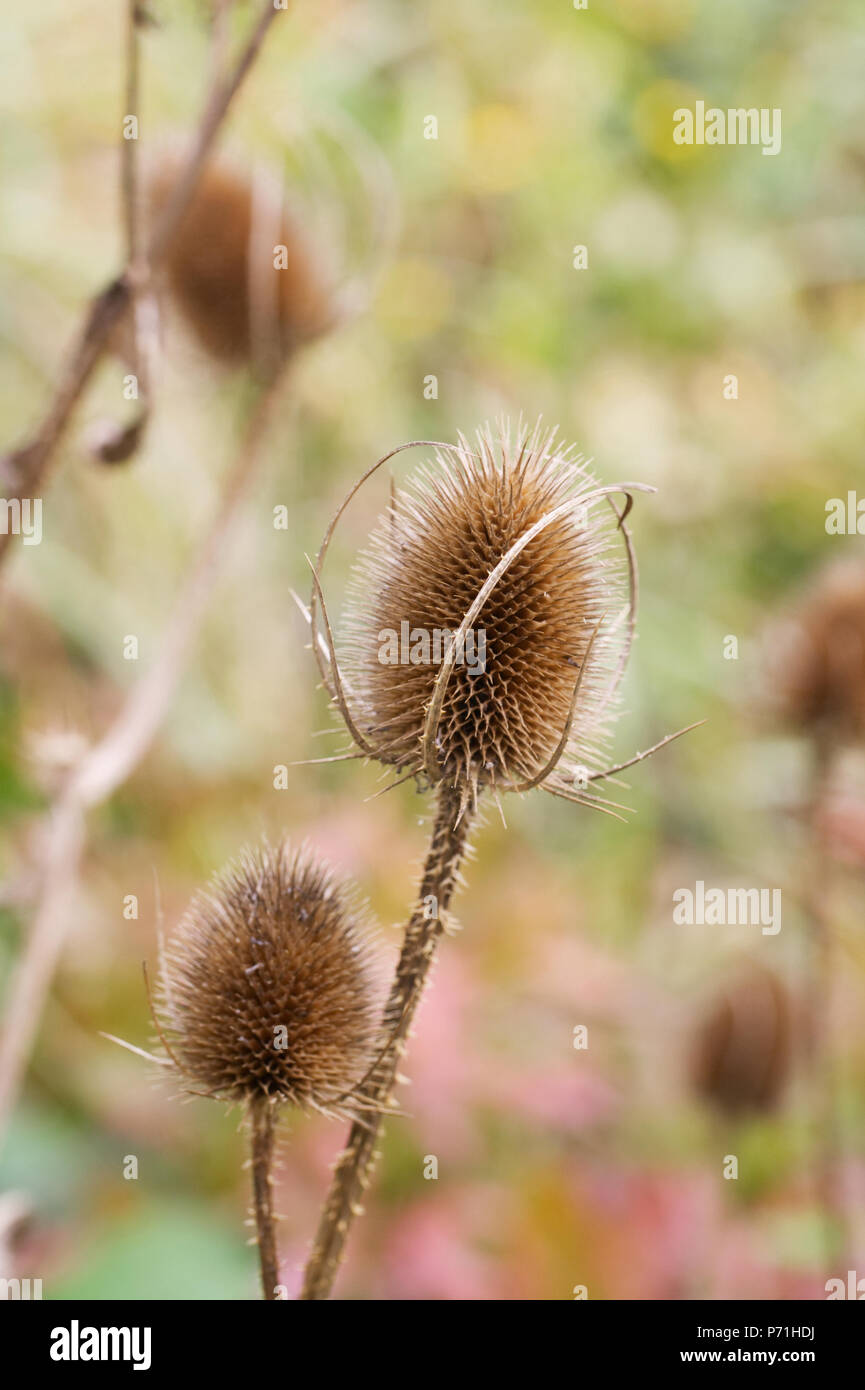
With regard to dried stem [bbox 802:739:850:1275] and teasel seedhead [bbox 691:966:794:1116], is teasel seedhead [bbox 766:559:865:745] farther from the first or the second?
teasel seedhead [bbox 691:966:794:1116]

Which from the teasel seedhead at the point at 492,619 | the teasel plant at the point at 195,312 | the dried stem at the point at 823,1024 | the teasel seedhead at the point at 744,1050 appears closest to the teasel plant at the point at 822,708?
the dried stem at the point at 823,1024

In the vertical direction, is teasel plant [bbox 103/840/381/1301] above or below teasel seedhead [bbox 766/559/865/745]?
below

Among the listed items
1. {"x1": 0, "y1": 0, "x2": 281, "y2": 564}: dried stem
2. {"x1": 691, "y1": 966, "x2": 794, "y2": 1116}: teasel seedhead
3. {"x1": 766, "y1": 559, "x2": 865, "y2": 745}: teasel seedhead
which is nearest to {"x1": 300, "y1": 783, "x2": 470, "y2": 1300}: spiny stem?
{"x1": 0, "y1": 0, "x2": 281, "y2": 564}: dried stem

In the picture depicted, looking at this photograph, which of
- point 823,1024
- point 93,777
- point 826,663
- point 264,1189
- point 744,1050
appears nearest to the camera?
point 264,1189

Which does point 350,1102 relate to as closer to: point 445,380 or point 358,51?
point 445,380

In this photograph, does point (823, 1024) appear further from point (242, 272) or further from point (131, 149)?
point (131, 149)

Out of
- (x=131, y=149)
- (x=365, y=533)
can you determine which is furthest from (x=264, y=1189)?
(x=365, y=533)

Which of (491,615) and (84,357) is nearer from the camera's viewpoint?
(491,615)

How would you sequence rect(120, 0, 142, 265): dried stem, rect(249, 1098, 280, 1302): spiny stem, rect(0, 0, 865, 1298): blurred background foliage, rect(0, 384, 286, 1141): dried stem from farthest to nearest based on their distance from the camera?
rect(0, 0, 865, 1298): blurred background foliage, rect(0, 384, 286, 1141): dried stem, rect(120, 0, 142, 265): dried stem, rect(249, 1098, 280, 1302): spiny stem
